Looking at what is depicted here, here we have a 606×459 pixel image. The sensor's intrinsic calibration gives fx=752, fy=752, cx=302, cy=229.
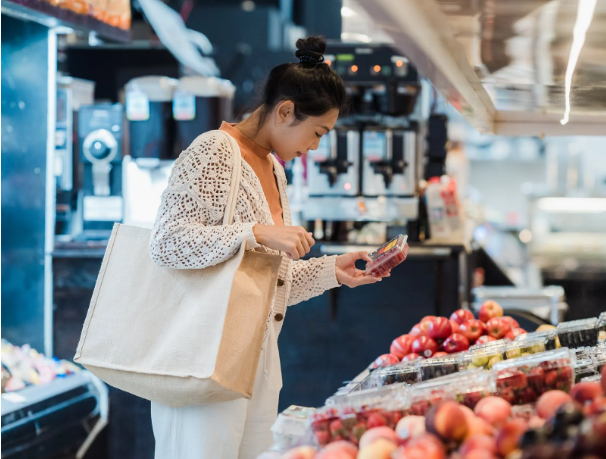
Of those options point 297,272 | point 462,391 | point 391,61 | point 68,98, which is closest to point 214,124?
point 68,98

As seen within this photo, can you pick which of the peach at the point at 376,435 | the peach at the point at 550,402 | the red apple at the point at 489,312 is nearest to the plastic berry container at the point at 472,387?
the peach at the point at 550,402

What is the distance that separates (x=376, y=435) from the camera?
1.25 m

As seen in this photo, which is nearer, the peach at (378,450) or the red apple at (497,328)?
the peach at (378,450)

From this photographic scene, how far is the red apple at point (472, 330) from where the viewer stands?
2410 mm

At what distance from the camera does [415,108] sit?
16.0 feet

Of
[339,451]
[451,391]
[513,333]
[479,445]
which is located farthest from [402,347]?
[479,445]

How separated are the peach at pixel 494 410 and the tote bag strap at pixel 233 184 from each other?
0.78 m

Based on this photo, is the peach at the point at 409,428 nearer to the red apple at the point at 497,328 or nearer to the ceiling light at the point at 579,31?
the ceiling light at the point at 579,31

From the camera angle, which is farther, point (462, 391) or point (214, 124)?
point (214, 124)

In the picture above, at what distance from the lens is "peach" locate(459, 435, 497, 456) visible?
108cm

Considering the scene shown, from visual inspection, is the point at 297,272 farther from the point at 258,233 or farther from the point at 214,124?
the point at 214,124

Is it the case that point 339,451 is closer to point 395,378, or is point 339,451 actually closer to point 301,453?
point 301,453

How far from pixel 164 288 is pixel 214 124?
2.95 metres

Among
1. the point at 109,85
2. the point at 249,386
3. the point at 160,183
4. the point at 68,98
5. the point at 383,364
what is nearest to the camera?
the point at 249,386
